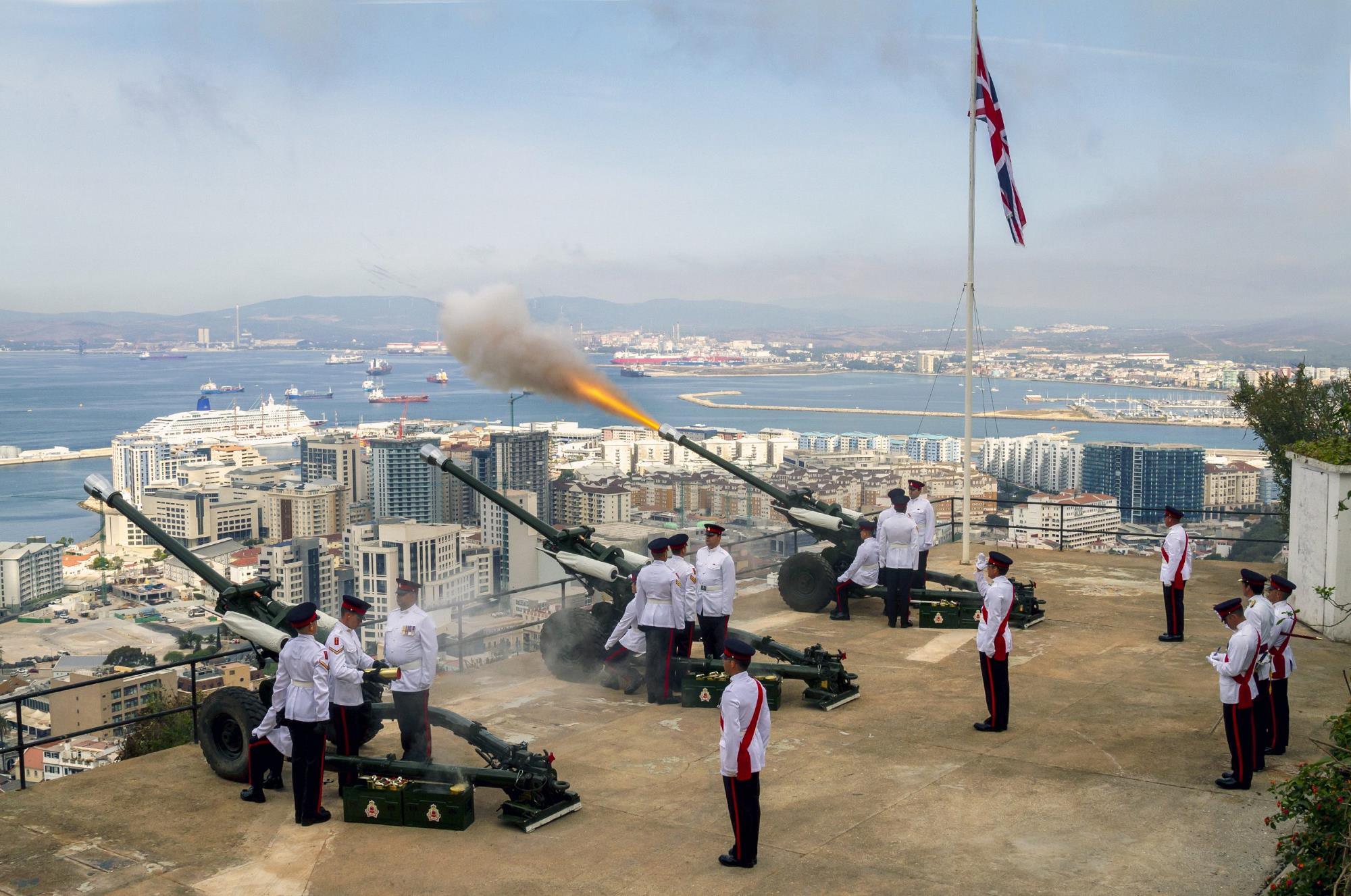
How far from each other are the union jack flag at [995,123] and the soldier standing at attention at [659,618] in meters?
9.64

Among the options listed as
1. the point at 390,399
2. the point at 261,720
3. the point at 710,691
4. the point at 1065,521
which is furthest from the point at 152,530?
the point at 390,399

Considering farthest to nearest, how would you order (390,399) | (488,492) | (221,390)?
(221,390) → (390,399) → (488,492)

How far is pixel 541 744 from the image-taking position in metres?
10.1

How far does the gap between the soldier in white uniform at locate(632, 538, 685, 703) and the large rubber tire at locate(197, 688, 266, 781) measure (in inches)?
148

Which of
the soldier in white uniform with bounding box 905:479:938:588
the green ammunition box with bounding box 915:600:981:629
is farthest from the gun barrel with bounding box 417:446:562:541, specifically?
the green ammunition box with bounding box 915:600:981:629

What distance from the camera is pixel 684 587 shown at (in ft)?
37.5

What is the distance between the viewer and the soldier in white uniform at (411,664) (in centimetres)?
898

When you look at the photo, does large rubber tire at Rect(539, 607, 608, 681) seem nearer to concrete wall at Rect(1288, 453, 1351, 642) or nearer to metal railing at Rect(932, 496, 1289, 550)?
metal railing at Rect(932, 496, 1289, 550)

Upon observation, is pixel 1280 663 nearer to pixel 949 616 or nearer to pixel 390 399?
pixel 949 616

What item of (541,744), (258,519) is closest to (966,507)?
(541,744)

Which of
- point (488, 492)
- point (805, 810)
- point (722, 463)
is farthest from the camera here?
point (722, 463)

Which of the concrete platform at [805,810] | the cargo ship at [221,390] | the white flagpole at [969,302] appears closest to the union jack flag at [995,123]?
the white flagpole at [969,302]

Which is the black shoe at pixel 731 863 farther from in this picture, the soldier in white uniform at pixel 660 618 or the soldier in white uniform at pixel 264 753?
the soldier in white uniform at pixel 660 618

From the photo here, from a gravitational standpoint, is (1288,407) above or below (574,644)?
above
